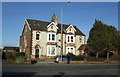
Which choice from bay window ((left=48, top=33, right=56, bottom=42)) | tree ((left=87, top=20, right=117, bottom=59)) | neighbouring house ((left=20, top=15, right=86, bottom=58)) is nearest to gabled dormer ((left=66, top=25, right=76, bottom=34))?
neighbouring house ((left=20, top=15, right=86, bottom=58))

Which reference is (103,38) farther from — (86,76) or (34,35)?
(86,76)

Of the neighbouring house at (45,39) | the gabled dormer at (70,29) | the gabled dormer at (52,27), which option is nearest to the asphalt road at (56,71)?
the neighbouring house at (45,39)

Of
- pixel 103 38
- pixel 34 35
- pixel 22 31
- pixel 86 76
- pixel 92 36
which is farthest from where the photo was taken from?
pixel 22 31

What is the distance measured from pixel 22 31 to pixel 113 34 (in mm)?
22675

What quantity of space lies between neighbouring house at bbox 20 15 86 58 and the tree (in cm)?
727

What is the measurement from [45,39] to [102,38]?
526 inches

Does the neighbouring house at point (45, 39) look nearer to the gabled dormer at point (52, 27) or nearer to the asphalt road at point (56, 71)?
the gabled dormer at point (52, 27)

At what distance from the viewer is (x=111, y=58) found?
→ 39.6 meters

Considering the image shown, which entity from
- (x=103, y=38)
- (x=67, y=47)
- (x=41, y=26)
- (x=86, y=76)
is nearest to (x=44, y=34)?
(x=41, y=26)

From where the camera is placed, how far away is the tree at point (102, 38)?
3651cm

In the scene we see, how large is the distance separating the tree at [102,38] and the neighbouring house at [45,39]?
7267 mm

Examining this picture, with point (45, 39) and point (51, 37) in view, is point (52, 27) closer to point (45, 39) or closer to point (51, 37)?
point (51, 37)

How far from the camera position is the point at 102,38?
121ft

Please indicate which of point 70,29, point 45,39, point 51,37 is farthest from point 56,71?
point 70,29
